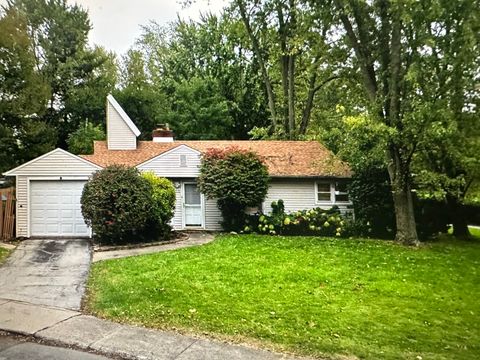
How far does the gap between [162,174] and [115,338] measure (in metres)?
12.1

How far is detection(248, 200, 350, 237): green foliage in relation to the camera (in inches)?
640

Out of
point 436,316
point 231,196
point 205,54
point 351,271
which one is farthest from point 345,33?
point 205,54

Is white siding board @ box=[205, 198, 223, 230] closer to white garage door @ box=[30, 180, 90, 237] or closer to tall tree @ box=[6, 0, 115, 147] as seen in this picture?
white garage door @ box=[30, 180, 90, 237]

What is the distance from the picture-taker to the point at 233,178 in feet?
52.1

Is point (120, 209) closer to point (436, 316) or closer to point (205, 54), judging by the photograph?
point (436, 316)

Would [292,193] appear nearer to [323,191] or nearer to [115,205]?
[323,191]

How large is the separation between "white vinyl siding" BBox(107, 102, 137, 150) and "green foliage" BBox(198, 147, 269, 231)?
5473mm

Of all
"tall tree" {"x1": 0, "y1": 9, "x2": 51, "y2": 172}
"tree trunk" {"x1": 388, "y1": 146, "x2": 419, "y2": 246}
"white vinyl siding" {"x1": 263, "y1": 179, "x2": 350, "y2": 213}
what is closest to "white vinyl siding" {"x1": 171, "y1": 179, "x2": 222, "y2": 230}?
"white vinyl siding" {"x1": 263, "y1": 179, "x2": 350, "y2": 213}

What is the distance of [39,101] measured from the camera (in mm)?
Result: 20734

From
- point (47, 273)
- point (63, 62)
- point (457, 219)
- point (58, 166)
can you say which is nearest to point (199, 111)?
point (63, 62)

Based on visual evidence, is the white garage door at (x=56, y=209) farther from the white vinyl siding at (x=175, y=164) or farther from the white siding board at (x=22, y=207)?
the white vinyl siding at (x=175, y=164)

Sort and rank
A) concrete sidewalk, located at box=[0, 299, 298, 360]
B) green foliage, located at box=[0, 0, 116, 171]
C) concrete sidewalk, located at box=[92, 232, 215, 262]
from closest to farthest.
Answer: concrete sidewalk, located at box=[0, 299, 298, 360] < concrete sidewalk, located at box=[92, 232, 215, 262] < green foliage, located at box=[0, 0, 116, 171]

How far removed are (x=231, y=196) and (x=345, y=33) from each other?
7.82 meters

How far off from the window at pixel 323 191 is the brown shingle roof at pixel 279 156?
64cm
